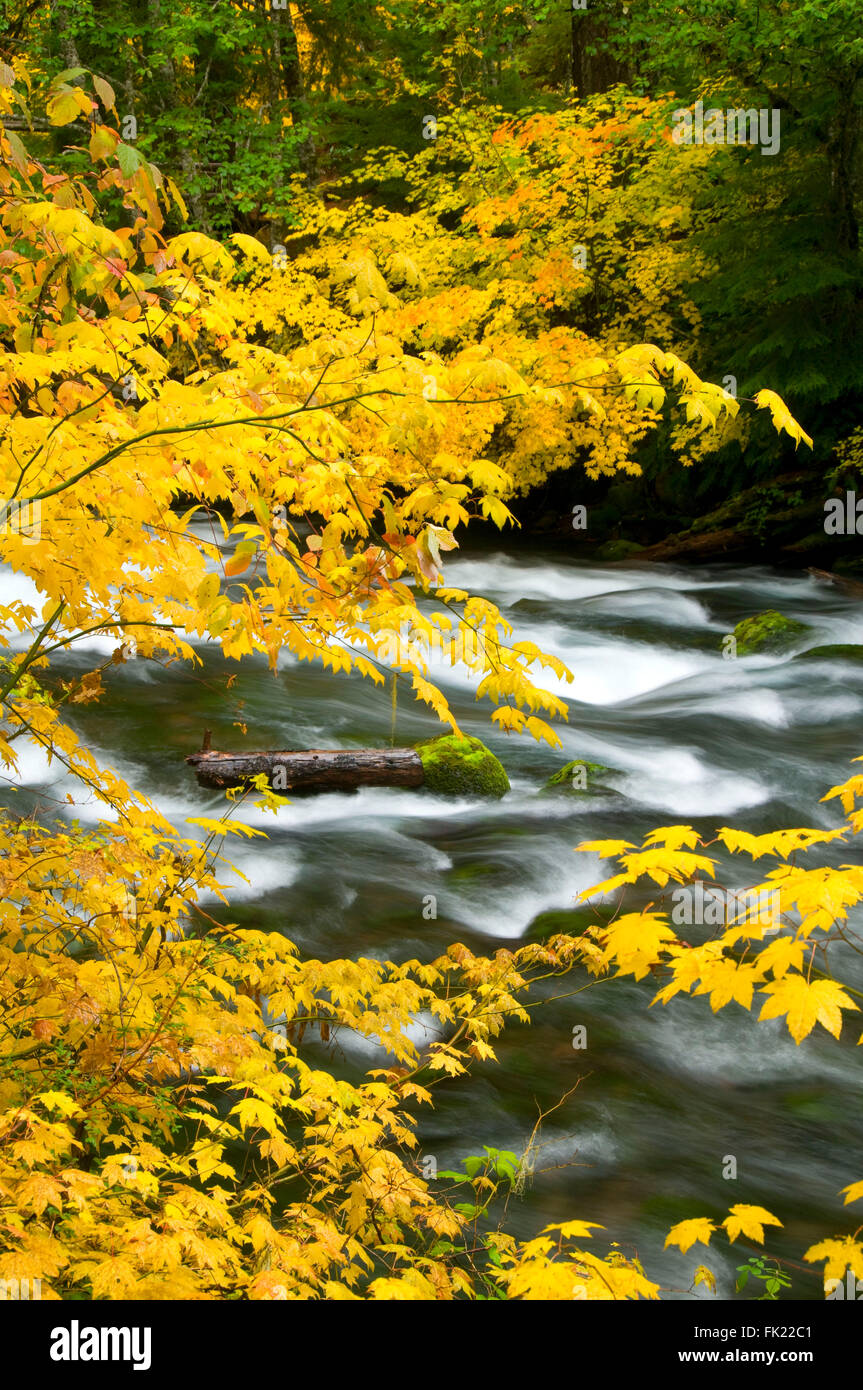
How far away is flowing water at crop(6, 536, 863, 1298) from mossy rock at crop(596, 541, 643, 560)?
3788 millimetres

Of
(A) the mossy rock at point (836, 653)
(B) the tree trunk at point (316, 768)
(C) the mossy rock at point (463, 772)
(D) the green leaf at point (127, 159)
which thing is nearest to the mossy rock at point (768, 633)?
(A) the mossy rock at point (836, 653)

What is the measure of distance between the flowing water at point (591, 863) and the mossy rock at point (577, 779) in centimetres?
14

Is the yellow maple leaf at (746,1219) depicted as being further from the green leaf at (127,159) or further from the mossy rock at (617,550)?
the mossy rock at (617,550)

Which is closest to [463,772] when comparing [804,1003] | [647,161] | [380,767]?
[380,767]

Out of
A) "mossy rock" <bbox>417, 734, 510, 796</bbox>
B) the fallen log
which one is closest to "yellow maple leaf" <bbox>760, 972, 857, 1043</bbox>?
the fallen log

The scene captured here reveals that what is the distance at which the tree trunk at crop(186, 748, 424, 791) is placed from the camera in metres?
7.74

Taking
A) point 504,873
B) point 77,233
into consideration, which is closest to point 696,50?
point 504,873

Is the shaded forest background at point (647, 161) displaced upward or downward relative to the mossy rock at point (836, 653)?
upward

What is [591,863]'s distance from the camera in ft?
24.3

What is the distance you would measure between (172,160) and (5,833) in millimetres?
20116

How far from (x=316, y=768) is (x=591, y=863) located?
7.60 ft

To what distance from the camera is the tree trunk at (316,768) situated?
25.4 ft

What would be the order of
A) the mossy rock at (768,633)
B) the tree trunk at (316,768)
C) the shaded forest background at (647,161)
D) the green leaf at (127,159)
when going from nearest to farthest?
the green leaf at (127,159) < the tree trunk at (316,768) < the mossy rock at (768,633) < the shaded forest background at (647,161)

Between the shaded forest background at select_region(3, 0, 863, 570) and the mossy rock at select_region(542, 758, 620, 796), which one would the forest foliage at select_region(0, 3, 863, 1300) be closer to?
the mossy rock at select_region(542, 758, 620, 796)
